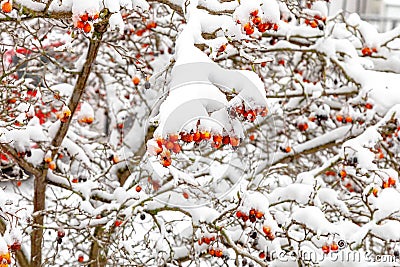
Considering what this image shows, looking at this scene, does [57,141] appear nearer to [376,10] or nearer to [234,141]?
[234,141]

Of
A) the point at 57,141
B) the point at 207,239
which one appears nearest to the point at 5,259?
the point at 207,239

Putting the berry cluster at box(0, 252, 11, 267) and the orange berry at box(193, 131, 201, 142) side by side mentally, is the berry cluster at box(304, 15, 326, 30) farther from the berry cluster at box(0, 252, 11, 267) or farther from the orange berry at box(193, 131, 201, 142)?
the berry cluster at box(0, 252, 11, 267)

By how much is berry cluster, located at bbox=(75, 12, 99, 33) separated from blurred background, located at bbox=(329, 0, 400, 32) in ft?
33.5

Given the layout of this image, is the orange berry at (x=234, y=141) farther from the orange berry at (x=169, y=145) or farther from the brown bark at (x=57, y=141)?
the brown bark at (x=57, y=141)

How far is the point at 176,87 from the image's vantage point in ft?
5.72

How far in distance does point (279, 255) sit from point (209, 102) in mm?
1680

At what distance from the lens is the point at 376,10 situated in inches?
570

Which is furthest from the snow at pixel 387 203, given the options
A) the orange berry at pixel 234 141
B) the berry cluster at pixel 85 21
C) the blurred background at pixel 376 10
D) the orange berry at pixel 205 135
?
the blurred background at pixel 376 10

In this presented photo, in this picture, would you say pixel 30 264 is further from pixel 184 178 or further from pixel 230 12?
pixel 230 12

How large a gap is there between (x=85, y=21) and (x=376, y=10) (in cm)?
1360

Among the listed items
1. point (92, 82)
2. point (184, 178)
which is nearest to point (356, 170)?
point (184, 178)

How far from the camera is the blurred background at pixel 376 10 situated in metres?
12.8

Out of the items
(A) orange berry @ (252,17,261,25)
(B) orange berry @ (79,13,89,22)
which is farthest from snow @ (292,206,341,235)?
(B) orange berry @ (79,13,89,22)

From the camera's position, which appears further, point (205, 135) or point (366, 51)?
point (366, 51)
